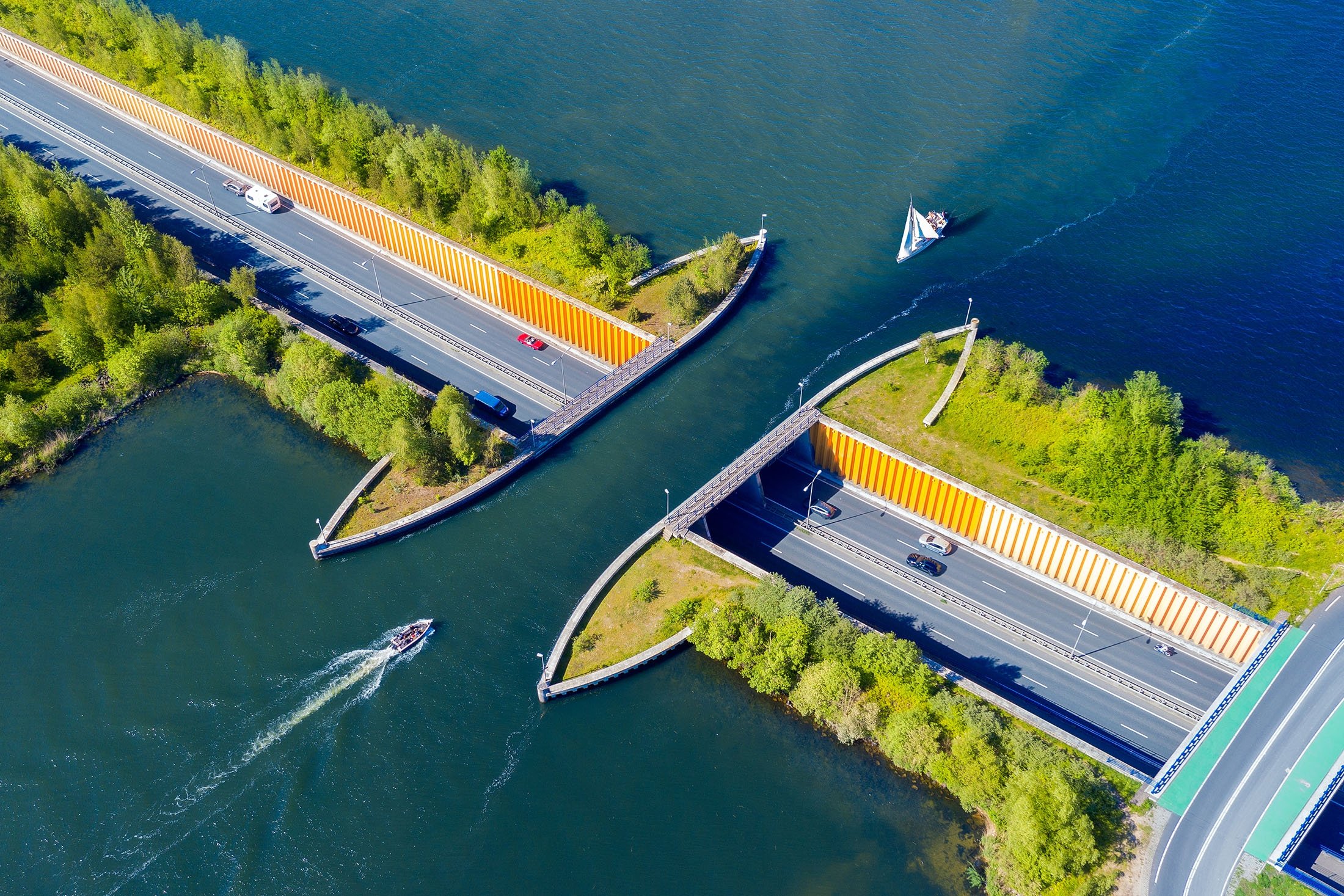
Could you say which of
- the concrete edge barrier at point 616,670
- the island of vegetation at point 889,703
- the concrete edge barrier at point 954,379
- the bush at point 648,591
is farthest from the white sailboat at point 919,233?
the concrete edge barrier at point 616,670

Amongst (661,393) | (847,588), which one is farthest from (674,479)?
(847,588)

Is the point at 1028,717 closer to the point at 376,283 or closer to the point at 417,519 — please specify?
the point at 417,519

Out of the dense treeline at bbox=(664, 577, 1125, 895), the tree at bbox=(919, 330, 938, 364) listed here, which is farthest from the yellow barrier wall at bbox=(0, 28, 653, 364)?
the dense treeline at bbox=(664, 577, 1125, 895)

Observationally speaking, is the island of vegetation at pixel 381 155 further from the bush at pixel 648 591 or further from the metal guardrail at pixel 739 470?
the bush at pixel 648 591

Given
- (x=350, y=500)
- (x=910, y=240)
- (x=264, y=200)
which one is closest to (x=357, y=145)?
(x=264, y=200)

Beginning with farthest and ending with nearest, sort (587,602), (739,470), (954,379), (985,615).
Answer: (954,379)
(739,470)
(985,615)
(587,602)

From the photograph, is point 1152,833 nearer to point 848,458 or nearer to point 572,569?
point 848,458
